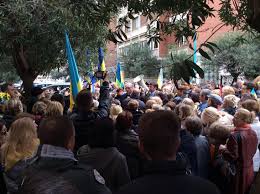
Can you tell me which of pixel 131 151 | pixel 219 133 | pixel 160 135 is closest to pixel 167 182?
pixel 160 135

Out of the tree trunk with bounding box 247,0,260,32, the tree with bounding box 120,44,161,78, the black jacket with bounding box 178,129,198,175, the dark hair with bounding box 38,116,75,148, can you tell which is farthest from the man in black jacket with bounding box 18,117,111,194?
the tree with bounding box 120,44,161,78

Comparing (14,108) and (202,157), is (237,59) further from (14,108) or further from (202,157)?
(202,157)

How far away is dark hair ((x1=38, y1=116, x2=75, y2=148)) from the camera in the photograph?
293cm

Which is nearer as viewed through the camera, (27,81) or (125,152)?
(125,152)

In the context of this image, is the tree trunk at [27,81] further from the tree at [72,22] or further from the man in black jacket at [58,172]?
the man in black jacket at [58,172]

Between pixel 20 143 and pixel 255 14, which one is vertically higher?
pixel 255 14

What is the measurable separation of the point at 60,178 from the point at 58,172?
0.19 feet

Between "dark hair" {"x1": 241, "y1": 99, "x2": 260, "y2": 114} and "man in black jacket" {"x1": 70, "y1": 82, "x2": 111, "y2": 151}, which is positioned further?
"dark hair" {"x1": 241, "y1": 99, "x2": 260, "y2": 114}

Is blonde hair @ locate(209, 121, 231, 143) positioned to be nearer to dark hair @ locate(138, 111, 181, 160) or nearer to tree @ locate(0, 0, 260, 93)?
tree @ locate(0, 0, 260, 93)

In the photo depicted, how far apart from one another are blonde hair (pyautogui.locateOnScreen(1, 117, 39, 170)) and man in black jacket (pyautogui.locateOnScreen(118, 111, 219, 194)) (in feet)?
6.49

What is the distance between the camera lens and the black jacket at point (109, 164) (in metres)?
3.89

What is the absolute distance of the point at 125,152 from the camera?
5.15 m

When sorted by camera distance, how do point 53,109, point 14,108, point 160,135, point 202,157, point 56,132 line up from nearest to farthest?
point 160,135 < point 56,132 < point 202,157 < point 53,109 < point 14,108

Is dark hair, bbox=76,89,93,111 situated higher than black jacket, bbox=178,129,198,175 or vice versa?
dark hair, bbox=76,89,93,111
